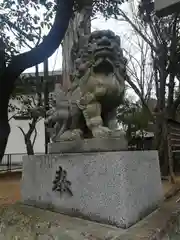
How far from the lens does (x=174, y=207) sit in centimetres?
284

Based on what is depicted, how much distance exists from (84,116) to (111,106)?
0.29 metres

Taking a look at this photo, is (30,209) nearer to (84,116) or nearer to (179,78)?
(84,116)

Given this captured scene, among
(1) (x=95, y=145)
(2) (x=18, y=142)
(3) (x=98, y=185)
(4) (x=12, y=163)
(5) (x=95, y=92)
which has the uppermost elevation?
(5) (x=95, y=92)

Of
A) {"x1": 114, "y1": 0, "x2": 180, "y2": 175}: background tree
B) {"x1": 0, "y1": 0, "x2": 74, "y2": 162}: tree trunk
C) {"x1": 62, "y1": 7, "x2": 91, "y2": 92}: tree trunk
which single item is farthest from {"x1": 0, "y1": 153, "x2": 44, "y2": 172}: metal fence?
{"x1": 62, "y1": 7, "x2": 91, "y2": 92}: tree trunk

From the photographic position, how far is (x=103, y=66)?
109 inches

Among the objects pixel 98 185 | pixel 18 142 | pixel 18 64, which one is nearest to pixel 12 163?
pixel 18 142

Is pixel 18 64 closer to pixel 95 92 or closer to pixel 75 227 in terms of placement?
pixel 95 92

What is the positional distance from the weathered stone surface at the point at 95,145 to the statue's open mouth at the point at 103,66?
648 millimetres

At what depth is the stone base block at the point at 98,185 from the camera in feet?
7.43

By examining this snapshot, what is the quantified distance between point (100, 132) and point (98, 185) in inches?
19.4

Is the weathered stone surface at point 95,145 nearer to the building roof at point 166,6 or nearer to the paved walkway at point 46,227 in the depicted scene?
the paved walkway at point 46,227

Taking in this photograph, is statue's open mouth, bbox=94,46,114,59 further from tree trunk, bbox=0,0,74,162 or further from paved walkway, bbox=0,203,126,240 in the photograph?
tree trunk, bbox=0,0,74,162

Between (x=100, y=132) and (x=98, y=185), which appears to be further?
(x=100, y=132)

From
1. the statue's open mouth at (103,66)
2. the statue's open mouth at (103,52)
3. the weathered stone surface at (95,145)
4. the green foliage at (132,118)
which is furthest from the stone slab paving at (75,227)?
the green foliage at (132,118)
